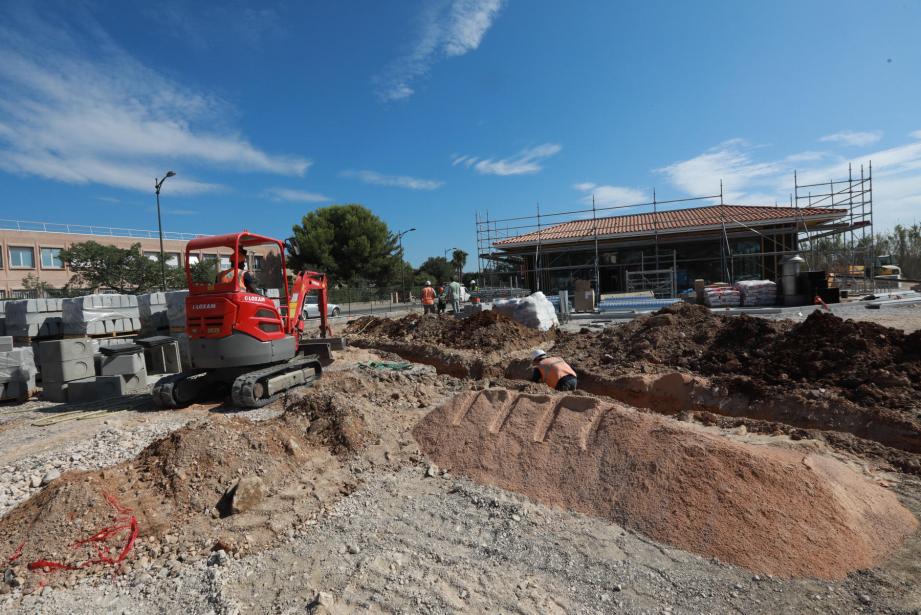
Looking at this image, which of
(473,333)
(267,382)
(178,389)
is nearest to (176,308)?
(178,389)

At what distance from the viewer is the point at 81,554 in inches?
126

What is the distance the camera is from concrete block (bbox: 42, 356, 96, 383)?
8.14m

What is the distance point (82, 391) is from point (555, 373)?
8.09 m

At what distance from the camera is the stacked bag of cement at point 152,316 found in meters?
10.7

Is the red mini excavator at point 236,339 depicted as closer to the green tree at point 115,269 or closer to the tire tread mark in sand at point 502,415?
the tire tread mark in sand at point 502,415

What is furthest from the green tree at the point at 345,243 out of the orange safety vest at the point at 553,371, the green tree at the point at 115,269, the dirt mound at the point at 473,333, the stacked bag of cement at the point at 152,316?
the orange safety vest at the point at 553,371

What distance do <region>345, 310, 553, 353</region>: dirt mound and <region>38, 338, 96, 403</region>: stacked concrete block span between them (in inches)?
283

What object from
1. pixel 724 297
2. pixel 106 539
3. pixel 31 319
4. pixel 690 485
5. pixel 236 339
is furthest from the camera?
pixel 724 297

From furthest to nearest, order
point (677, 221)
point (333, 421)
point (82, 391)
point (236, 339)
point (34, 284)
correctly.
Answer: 1. point (34, 284)
2. point (677, 221)
3. point (82, 391)
4. point (236, 339)
5. point (333, 421)

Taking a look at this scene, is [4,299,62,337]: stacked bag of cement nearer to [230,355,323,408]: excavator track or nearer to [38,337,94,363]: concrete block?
[38,337,94,363]: concrete block

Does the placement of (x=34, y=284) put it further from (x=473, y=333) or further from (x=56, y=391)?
(x=473, y=333)

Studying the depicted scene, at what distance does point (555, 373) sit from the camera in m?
7.38

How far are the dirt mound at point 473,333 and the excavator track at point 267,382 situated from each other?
4267 millimetres

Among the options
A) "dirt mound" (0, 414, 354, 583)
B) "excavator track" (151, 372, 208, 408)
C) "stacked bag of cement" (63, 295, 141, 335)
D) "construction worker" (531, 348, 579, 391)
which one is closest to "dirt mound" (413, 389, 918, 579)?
"dirt mound" (0, 414, 354, 583)
